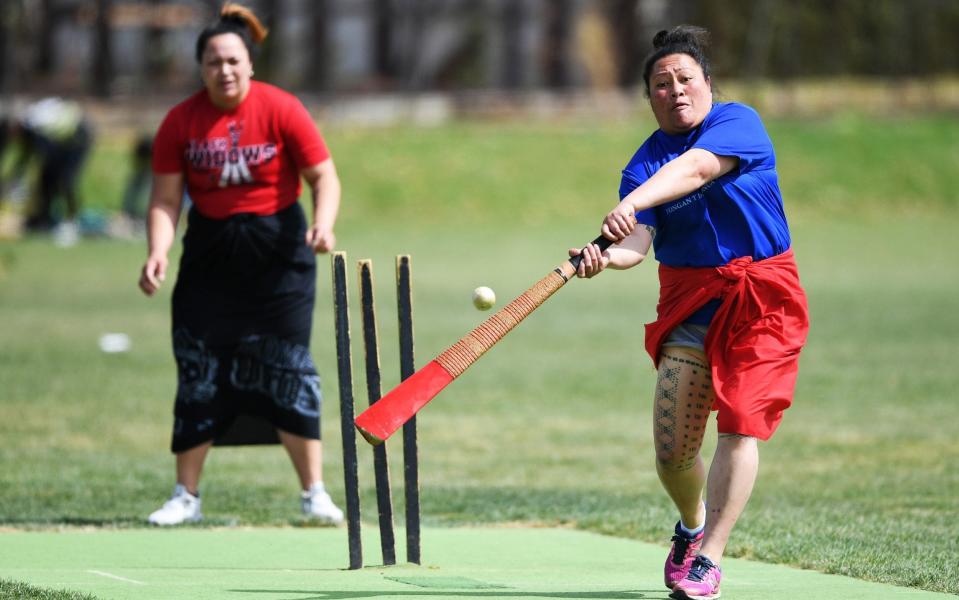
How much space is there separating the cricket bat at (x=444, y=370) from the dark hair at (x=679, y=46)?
700 mm

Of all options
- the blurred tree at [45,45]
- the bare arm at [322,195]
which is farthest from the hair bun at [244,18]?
the blurred tree at [45,45]

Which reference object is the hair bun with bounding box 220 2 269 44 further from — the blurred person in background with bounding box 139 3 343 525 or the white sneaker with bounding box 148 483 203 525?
the white sneaker with bounding box 148 483 203 525

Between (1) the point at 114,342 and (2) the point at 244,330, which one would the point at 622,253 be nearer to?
(2) the point at 244,330

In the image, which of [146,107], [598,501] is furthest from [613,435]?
[146,107]

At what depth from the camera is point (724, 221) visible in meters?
5.50

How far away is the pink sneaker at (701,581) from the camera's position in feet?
17.6

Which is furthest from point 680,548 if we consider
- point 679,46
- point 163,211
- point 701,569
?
point 163,211

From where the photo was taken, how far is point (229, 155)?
24.3 ft

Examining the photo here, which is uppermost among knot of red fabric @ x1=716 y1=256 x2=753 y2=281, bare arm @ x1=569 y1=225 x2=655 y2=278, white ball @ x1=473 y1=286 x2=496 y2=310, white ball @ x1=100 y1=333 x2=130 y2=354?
bare arm @ x1=569 y1=225 x2=655 y2=278

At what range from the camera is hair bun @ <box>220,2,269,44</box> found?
750 centimetres

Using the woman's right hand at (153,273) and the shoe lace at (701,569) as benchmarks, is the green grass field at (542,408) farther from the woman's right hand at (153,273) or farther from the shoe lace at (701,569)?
the woman's right hand at (153,273)

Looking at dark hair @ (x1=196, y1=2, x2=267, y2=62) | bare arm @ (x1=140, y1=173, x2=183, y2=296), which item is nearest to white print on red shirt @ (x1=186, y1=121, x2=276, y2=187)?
bare arm @ (x1=140, y1=173, x2=183, y2=296)

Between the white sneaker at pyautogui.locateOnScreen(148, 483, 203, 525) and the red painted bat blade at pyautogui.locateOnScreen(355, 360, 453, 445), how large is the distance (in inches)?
105

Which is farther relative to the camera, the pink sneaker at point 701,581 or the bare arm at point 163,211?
the bare arm at point 163,211
